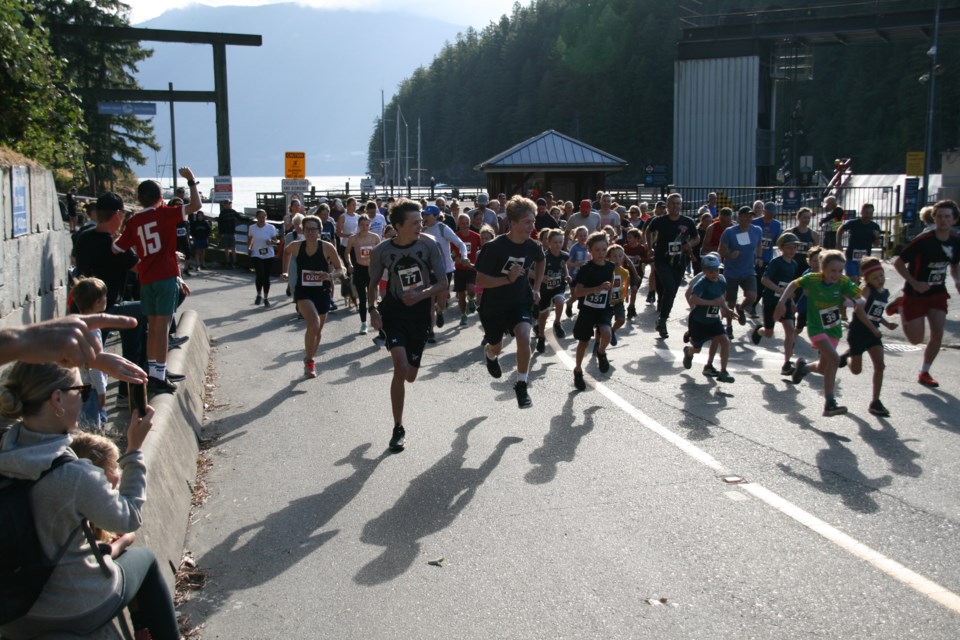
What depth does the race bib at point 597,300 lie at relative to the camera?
→ 396 inches

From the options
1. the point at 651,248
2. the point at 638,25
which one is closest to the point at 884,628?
the point at 651,248

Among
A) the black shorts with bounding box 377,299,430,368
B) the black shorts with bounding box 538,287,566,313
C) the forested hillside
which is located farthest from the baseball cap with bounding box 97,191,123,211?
the forested hillside

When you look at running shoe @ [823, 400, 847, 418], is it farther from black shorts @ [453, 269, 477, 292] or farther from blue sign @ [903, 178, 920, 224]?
blue sign @ [903, 178, 920, 224]

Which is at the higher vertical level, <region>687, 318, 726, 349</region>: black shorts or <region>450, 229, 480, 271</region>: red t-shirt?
<region>450, 229, 480, 271</region>: red t-shirt

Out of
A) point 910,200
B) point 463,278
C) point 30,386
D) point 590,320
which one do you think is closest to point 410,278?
point 590,320

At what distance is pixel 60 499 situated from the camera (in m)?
3.14

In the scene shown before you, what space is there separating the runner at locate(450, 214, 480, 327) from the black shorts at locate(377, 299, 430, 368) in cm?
636

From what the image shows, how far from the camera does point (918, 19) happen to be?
140 ft

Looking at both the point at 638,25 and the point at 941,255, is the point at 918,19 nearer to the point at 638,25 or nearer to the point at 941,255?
the point at 941,255

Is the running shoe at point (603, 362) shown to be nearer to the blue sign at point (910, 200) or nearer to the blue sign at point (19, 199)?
the blue sign at point (19, 199)

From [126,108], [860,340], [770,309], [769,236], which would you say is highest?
[126,108]

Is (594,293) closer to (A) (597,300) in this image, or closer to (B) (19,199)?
(A) (597,300)

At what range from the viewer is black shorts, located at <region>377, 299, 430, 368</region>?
25.5ft

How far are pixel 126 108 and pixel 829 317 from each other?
98.4ft
